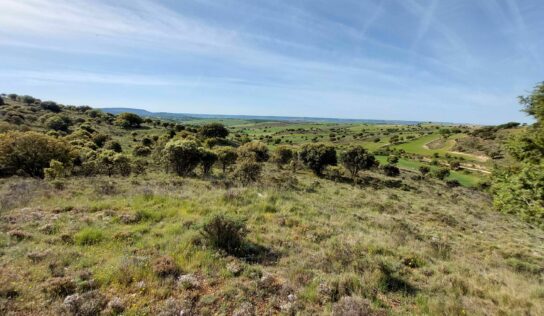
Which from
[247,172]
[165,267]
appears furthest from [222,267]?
[247,172]

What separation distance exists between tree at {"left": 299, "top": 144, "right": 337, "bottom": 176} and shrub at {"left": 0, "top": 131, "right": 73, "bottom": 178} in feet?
84.3

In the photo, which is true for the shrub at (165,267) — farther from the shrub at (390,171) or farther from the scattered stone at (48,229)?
the shrub at (390,171)

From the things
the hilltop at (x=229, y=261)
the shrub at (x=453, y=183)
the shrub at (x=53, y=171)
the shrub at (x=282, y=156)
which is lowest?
the shrub at (x=453, y=183)

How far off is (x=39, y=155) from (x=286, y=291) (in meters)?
25.1

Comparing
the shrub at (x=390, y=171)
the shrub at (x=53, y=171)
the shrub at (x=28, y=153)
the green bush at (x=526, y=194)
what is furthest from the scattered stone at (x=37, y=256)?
the shrub at (x=390, y=171)

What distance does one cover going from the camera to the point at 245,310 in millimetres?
4676

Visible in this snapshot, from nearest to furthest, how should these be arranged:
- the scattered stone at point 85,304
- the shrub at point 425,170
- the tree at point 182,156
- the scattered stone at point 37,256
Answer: the scattered stone at point 85,304 → the scattered stone at point 37,256 → the tree at point 182,156 → the shrub at point 425,170

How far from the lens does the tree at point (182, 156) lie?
75.6ft

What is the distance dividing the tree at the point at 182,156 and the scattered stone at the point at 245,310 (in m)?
19.6

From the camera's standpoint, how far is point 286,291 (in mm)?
5316

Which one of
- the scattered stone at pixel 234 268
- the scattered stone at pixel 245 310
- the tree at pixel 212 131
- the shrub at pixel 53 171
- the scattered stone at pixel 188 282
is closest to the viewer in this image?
the scattered stone at pixel 245 310

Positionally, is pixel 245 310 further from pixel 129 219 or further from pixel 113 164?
pixel 113 164

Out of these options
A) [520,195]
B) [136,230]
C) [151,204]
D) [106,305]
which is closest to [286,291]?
[106,305]

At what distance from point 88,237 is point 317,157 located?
102 ft
